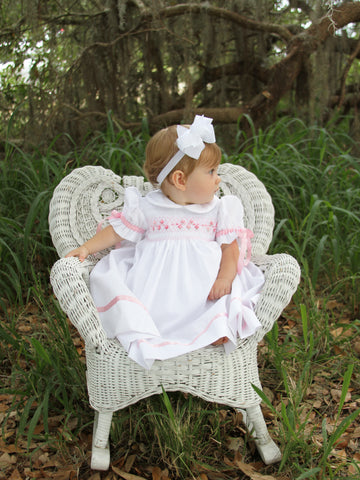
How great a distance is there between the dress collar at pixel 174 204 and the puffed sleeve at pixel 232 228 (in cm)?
5

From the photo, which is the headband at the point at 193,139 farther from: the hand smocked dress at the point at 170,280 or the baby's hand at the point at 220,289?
the baby's hand at the point at 220,289

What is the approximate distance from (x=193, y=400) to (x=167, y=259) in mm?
593

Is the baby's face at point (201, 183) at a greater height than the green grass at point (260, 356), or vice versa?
the baby's face at point (201, 183)

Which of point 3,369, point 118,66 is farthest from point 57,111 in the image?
point 3,369

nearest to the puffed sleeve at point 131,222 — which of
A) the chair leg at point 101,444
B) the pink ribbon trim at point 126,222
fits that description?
the pink ribbon trim at point 126,222

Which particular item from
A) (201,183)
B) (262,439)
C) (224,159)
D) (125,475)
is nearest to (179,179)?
(201,183)

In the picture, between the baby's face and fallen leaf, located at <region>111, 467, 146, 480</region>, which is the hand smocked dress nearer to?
the baby's face

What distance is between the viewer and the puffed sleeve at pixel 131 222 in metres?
2.17

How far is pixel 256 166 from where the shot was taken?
123 inches

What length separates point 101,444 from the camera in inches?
72.6

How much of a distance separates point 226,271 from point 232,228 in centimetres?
20

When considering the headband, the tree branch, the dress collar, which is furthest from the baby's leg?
the tree branch

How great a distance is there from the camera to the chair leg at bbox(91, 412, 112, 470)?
6.01ft

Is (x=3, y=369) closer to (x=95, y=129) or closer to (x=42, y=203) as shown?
(x=42, y=203)
